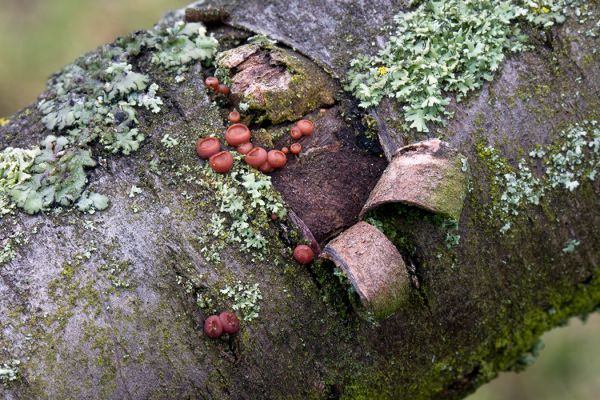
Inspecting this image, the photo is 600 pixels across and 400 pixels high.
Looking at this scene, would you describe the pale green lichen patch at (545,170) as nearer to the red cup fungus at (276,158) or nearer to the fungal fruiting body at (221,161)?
the red cup fungus at (276,158)

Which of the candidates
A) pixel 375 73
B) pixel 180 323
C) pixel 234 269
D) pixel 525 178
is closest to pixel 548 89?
pixel 525 178

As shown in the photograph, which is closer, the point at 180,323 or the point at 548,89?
the point at 180,323

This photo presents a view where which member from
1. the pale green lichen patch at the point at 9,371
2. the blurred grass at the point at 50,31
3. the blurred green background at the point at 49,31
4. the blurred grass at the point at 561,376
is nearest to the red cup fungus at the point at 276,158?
the pale green lichen patch at the point at 9,371

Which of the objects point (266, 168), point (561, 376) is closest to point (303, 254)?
point (266, 168)

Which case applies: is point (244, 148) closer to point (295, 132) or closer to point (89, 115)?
point (295, 132)

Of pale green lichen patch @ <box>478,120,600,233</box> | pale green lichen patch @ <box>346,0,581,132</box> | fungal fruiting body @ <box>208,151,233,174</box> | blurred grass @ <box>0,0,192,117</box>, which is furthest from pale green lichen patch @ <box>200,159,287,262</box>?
blurred grass @ <box>0,0,192,117</box>

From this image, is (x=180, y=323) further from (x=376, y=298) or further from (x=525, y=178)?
(x=525, y=178)

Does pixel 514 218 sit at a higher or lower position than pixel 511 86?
lower
